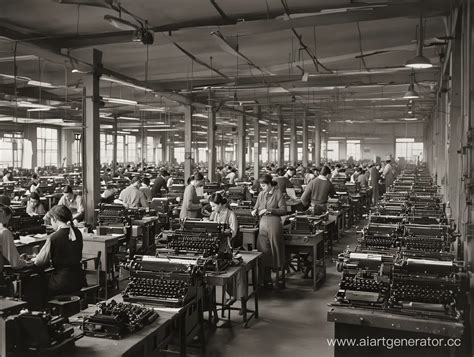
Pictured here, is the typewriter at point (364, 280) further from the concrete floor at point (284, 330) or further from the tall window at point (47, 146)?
the tall window at point (47, 146)

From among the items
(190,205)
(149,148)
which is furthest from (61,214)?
(149,148)

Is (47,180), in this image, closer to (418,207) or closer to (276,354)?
(418,207)

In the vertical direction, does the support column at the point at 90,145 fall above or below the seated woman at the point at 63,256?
above

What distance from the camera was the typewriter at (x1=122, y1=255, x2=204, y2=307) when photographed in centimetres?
426

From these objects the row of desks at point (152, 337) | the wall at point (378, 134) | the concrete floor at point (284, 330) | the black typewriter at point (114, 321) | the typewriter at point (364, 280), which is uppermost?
the wall at point (378, 134)

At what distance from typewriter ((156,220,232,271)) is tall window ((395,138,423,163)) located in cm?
3435

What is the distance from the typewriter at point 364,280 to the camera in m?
4.03

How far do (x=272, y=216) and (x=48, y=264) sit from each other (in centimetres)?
324

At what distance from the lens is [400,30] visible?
1019 cm

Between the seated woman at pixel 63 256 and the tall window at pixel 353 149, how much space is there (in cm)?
3542

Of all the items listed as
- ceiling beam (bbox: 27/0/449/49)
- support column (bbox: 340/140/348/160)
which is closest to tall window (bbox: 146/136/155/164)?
support column (bbox: 340/140/348/160)

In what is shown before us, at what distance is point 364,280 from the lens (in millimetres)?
4246

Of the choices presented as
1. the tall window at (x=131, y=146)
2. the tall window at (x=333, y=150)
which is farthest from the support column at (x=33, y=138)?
the tall window at (x=333, y=150)

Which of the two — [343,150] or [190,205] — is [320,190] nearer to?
[190,205]
